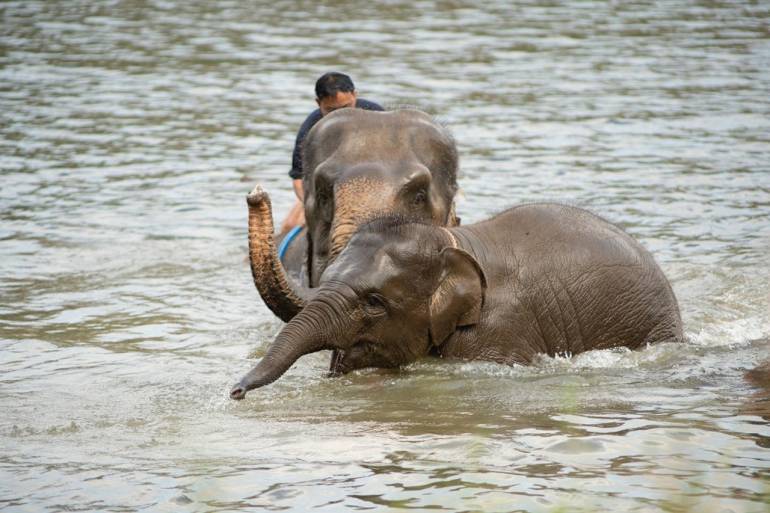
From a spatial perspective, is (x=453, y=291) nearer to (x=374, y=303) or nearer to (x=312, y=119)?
(x=374, y=303)

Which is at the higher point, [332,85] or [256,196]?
[332,85]

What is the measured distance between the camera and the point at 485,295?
24.0 feet

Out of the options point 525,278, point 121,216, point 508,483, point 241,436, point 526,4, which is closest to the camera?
point 508,483

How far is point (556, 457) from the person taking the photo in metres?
5.90

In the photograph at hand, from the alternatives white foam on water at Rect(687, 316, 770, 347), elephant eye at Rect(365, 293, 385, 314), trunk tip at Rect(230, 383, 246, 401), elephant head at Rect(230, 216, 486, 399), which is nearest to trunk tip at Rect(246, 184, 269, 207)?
elephant head at Rect(230, 216, 486, 399)

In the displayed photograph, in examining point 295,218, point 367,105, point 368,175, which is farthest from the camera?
point 295,218

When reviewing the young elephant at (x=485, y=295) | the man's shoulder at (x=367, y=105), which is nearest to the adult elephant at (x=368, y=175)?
the young elephant at (x=485, y=295)

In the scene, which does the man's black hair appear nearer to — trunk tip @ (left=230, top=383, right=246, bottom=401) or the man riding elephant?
the man riding elephant

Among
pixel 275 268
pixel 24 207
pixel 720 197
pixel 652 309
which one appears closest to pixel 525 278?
pixel 652 309

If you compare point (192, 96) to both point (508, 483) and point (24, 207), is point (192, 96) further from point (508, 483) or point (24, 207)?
point (508, 483)

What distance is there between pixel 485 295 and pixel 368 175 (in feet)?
3.76

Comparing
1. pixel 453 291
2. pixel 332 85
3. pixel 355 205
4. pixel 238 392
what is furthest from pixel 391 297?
pixel 332 85

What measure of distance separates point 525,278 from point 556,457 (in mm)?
1710

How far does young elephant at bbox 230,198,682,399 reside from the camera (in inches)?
270
